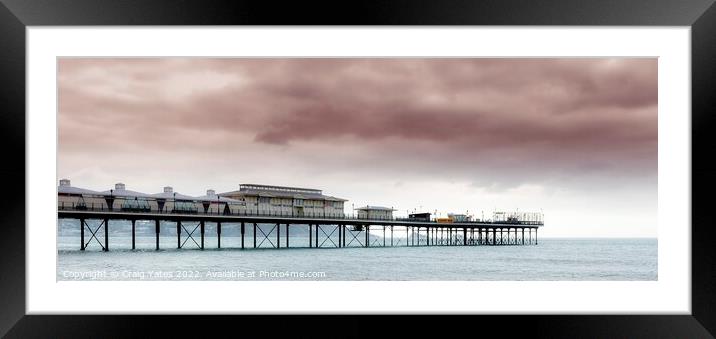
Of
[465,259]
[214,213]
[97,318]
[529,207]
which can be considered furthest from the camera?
[529,207]

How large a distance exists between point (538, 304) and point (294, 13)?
7.50 feet

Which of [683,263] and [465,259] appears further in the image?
[465,259]

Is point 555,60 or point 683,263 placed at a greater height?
point 555,60

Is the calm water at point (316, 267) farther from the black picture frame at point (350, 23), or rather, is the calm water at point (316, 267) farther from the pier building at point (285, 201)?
the black picture frame at point (350, 23)

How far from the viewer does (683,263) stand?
392 centimetres

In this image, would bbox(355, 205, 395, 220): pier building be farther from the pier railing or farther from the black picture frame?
the black picture frame

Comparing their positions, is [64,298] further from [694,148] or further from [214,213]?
[214,213]

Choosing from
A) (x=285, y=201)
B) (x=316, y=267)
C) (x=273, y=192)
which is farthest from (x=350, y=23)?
(x=273, y=192)

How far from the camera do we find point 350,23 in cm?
362

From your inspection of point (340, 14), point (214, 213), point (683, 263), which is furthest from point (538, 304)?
point (214, 213)

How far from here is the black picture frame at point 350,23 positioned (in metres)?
3.60

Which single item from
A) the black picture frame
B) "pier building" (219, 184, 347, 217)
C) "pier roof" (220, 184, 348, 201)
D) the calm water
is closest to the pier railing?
"pier building" (219, 184, 347, 217)

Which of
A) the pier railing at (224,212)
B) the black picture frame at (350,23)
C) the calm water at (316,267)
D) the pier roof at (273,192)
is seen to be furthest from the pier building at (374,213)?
the black picture frame at (350,23)

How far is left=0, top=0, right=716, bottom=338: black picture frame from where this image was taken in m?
3.60
